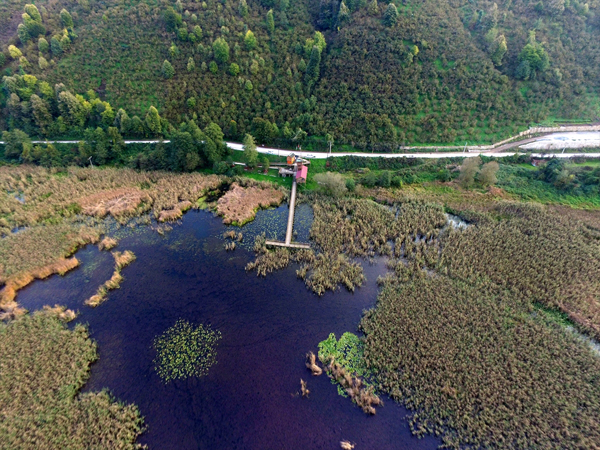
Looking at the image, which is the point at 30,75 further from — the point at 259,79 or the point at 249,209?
the point at 249,209

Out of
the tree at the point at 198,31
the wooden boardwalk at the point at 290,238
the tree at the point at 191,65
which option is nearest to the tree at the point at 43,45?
the tree at the point at 191,65

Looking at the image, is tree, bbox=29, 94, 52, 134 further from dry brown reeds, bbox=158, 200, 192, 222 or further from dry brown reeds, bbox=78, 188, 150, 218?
dry brown reeds, bbox=158, 200, 192, 222

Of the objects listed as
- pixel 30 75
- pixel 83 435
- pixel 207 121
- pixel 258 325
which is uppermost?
pixel 30 75

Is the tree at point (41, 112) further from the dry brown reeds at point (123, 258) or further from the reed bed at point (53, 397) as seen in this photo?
the reed bed at point (53, 397)

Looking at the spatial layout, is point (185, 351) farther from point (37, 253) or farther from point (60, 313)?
point (37, 253)

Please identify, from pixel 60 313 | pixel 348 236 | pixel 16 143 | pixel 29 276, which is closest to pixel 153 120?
pixel 16 143

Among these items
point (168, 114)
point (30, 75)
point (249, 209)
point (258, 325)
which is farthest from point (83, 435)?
point (30, 75)

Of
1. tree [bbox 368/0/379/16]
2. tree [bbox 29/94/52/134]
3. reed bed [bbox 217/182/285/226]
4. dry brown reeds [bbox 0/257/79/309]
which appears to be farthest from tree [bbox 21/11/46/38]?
tree [bbox 368/0/379/16]
